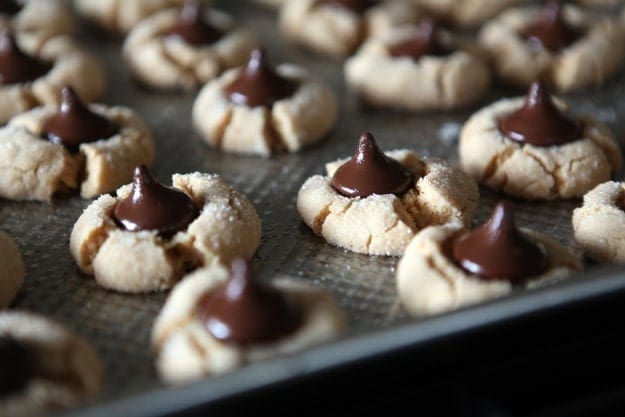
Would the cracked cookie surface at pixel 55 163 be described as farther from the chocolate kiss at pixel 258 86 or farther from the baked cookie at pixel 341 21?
the baked cookie at pixel 341 21

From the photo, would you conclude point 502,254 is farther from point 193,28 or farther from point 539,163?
point 193,28

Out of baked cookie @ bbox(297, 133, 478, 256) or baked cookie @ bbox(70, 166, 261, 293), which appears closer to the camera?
baked cookie @ bbox(70, 166, 261, 293)

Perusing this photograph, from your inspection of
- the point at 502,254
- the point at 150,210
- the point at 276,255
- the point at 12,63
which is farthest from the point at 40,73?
the point at 502,254

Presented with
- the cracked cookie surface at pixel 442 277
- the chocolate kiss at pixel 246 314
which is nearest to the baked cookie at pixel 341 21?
the cracked cookie surface at pixel 442 277

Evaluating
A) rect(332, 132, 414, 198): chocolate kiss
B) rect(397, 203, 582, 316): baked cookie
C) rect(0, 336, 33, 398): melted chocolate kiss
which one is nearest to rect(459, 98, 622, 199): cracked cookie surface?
rect(332, 132, 414, 198): chocolate kiss

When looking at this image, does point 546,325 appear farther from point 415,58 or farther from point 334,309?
point 415,58

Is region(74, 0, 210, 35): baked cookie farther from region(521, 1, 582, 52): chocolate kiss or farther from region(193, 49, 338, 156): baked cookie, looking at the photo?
region(521, 1, 582, 52): chocolate kiss
